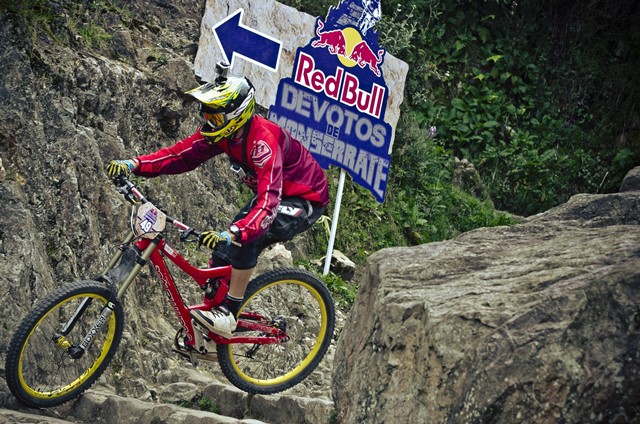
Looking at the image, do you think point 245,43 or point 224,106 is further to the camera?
point 245,43

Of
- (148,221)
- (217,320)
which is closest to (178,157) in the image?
(148,221)

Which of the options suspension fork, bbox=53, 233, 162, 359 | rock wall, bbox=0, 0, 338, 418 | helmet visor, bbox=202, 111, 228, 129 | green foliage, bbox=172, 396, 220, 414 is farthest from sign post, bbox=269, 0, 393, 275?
suspension fork, bbox=53, 233, 162, 359

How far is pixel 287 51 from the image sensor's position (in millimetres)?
10773

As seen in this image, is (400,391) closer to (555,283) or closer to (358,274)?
(555,283)

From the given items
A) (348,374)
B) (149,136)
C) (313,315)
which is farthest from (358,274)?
(348,374)

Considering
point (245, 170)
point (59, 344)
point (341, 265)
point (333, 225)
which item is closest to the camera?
point (59, 344)

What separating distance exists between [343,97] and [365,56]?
0.67m

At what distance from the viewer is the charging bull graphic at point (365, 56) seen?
36.5ft

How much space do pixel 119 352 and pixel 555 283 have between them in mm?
3888

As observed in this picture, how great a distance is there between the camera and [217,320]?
617 centimetres

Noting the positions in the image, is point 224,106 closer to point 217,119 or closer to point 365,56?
point 217,119

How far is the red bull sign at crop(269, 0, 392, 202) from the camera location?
422 inches

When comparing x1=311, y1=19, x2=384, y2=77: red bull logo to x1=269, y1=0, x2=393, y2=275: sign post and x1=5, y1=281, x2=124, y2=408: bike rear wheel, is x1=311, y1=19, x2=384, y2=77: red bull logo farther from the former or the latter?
x1=5, y1=281, x2=124, y2=408: bike rear wheel

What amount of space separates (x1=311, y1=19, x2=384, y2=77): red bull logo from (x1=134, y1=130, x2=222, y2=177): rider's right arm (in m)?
4.85
